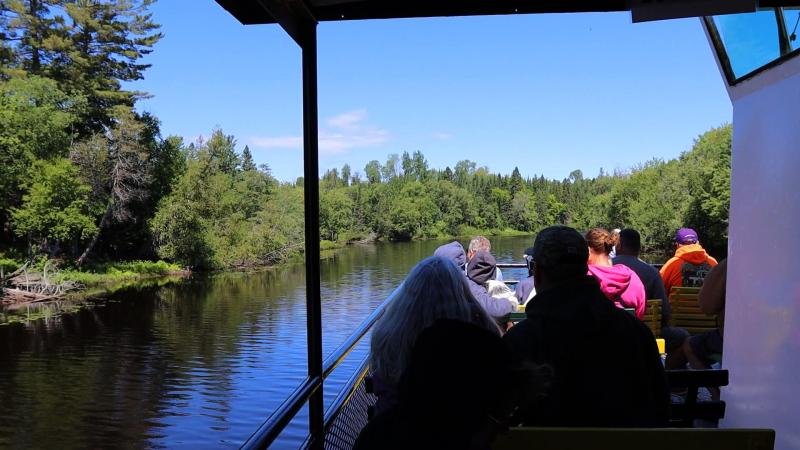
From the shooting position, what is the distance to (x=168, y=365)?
78.1 ft

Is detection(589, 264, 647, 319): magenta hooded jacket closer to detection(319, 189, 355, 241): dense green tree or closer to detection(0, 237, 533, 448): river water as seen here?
detection(0, 237, 533, 448): river water

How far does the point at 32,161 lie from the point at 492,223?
59.1 meters

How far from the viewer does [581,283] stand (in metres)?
1.60

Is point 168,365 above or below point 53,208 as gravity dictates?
below

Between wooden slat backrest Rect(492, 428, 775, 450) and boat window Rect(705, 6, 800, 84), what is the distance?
56.8 inches

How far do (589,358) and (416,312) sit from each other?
42 cm

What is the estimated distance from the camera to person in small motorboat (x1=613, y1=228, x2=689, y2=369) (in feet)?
11.6

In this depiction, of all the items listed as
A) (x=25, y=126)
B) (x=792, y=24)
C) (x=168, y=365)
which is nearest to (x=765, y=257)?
(x=792, y=24)

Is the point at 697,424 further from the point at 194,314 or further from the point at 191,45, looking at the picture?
the point at 191,45

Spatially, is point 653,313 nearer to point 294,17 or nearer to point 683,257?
point 683,257

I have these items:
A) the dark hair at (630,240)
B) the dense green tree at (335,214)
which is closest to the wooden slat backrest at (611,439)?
the dark hair at (630,240)

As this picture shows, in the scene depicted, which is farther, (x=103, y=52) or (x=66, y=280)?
(x=103, y=52)

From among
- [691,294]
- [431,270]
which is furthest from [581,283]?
[691,294]

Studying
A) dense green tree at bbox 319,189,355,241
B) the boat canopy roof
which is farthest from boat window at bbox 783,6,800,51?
dense green tree at bbox 319,189,355,241
